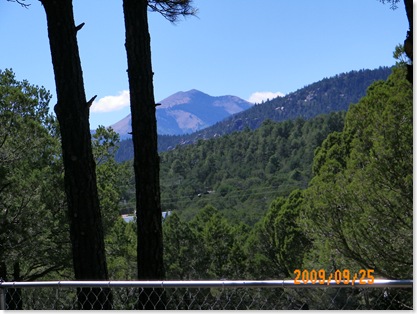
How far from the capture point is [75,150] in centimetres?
443

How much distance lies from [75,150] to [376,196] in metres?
7.95

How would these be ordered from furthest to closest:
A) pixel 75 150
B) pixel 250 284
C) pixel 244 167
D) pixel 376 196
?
1. pixel 244 167
2. pixel 376 196
3. pixel 75 150
4. pixel 250 284

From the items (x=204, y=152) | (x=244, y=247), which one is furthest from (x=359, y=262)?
(x=204, y=152)

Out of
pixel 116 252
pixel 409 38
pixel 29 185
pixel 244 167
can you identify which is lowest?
pixel 116 252

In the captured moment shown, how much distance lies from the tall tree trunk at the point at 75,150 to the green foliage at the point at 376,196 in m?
7.06

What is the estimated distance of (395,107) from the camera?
34.4 ft

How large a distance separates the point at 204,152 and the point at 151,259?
78685mm

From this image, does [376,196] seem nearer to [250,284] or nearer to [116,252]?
[116,252]

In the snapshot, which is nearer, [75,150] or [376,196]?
[75,150]

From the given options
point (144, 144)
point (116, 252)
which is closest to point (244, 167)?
point (116, 252)

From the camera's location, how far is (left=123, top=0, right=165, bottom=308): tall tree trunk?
479cm

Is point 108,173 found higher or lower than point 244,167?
lower

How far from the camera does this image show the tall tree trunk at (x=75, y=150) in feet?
14.5

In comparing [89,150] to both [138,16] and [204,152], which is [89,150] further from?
[204,152]
